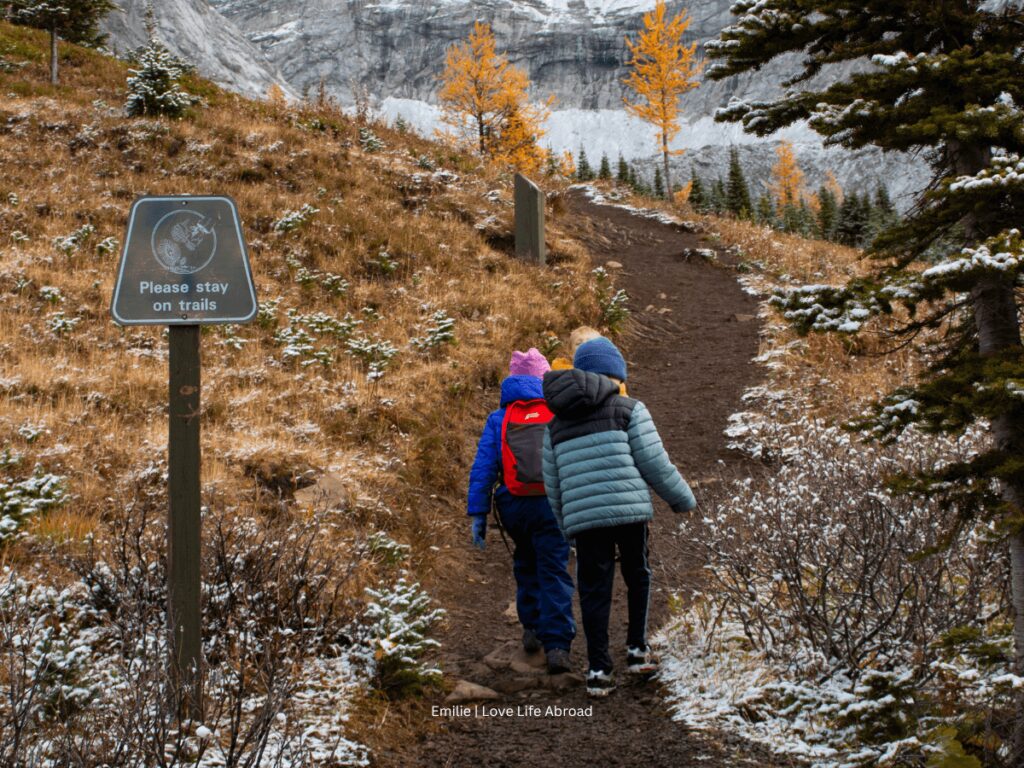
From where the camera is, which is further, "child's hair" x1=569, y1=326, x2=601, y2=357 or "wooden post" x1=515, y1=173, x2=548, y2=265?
"wooden post" x1=515, y1=173, x2=548, y2=265

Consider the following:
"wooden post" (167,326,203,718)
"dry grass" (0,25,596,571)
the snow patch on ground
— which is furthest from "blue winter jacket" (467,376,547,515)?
the snow patch on ground

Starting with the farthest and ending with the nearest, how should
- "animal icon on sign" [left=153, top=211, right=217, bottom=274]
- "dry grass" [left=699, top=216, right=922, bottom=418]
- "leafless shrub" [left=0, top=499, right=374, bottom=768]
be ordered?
"dry grass" [left=699, top=216, right=922, bottom=418] < "animal icon on sign" [left=153, top=211, right=217, bottom=274] < "leafless shrub" [left=0, top=499, right=374, bottom=768]

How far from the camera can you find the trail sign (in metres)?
3.48

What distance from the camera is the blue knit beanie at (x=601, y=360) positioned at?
4648 millimetres

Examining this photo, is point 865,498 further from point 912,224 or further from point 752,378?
point 752,378

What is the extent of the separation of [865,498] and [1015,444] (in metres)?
1.45

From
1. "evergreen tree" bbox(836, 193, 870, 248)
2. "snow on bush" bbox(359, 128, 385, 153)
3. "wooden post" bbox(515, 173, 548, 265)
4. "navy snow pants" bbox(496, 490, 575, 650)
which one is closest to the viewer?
"navy snow pants" bbox(496, 490, 575, 650)

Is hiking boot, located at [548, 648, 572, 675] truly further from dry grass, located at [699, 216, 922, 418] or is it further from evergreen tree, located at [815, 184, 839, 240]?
evergreen tree, located at [815, 184, 839, 240]

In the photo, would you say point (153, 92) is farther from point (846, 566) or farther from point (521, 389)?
point (846, 566)

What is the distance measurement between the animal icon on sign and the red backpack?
2228 millimetres

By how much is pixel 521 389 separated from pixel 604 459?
3.07 ft

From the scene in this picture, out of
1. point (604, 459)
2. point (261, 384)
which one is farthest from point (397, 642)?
point (261, 384)

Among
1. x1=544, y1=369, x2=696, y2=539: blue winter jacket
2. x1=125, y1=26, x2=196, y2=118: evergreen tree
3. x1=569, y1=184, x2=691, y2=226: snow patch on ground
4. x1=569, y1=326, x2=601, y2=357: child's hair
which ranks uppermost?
x1=125, y1=26, x2=196, y2=118: evergreen tree

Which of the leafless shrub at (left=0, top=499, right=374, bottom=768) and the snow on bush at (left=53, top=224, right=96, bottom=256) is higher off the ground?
the snow on bush at (left=53, top=224, right=96, bottom=256)
